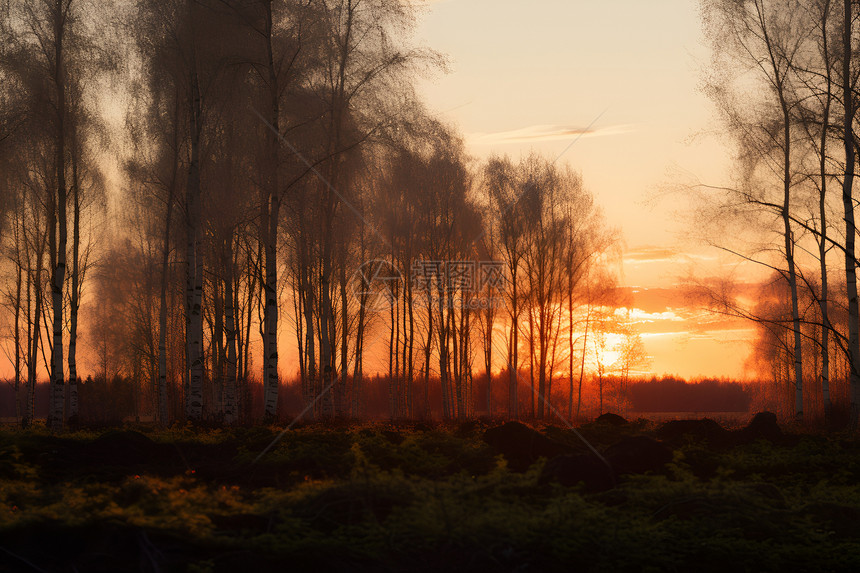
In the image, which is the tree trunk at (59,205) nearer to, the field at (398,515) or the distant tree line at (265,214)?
the distant tree line at (265,214)

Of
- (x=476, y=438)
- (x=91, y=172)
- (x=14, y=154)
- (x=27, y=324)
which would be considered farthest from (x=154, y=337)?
(x=476, y=438)

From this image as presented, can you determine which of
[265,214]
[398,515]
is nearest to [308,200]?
[265,214]

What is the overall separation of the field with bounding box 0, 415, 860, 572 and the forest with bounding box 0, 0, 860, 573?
0.13ft

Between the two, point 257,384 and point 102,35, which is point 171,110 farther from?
point 257,384

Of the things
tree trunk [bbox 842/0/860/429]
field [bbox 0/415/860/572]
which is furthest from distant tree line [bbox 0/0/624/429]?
tree trunk [bbox 842/0/860/429]

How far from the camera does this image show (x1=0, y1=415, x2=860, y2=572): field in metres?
6.25

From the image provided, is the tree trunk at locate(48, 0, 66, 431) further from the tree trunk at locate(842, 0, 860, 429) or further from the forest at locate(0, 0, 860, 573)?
the tree trunk at locate(842, 0, 860, 429)

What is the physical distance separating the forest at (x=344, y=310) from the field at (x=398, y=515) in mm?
39

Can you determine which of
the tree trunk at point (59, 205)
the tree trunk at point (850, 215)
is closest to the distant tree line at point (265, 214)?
the tree trunk at point (59, 205)

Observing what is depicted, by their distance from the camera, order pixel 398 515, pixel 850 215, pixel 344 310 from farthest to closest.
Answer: pixel 344 310, pixel 850 215, pixel 398 515

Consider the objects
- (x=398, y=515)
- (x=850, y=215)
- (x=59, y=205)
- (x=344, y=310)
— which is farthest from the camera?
(x=344, y=310)

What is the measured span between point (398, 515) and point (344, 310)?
51.5 feet

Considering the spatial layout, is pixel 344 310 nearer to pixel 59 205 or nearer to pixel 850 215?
pixel 59 205

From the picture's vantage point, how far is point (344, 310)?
2267 cm
